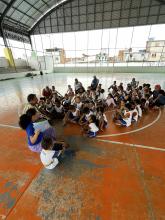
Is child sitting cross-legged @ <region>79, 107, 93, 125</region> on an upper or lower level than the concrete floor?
upper

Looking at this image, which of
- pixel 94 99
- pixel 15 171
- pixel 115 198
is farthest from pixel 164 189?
pixel 94 99

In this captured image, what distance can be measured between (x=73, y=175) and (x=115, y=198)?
735 mm

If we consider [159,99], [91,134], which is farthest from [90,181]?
[159,99]

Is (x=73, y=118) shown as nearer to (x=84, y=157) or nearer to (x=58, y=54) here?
(x=84, y=157)

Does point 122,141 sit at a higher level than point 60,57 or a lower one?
lower

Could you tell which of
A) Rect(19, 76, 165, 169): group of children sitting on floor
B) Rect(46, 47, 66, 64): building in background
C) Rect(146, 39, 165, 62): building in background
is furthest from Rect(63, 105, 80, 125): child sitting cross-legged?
Rect(46, 47, 66, 64): building in background

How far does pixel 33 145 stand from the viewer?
2293 mm

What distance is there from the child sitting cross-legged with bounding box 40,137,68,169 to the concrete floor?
6.1 inches

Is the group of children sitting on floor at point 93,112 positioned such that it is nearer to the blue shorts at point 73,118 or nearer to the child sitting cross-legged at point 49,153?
the blue shorts at point 73,118

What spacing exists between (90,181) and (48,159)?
786mm

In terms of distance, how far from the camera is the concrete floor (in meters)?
1.61

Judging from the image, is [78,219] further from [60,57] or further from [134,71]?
[60,57]

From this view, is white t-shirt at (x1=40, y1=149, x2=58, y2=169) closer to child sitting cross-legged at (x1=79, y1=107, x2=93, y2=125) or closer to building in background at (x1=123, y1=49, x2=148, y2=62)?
child sitting cross-legged at (x1=79, y1=107, x2=93, y2=125)

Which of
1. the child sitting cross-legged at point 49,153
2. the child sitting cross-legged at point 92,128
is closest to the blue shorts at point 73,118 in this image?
the child sitting cross-legged at point 92,128
